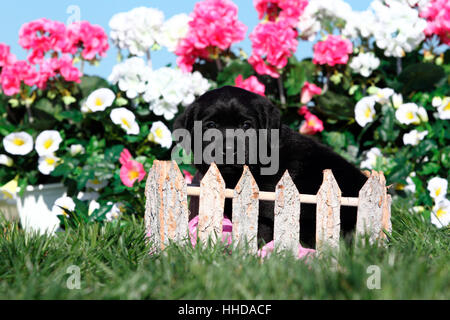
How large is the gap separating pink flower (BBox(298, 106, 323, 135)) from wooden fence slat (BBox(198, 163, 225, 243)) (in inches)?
97.6

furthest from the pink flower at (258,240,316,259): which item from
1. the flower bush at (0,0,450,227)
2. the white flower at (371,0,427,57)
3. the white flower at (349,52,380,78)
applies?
the white flower at (371,0,427,57)

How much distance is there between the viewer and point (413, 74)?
4789mm

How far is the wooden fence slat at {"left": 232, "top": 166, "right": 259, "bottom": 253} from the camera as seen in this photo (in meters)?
2.53

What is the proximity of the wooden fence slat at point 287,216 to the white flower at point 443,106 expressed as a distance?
9.00 ft

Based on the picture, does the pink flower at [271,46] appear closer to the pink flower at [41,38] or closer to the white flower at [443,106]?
the white flower at [443,106]

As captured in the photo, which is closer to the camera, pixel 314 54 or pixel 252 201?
pixel 252 201

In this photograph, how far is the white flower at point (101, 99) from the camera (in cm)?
458

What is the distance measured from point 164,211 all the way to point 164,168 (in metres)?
0.24

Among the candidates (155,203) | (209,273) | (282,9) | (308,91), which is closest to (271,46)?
(308,91)

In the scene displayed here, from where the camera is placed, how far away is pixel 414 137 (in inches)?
183

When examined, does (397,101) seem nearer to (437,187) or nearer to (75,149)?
(437,187)

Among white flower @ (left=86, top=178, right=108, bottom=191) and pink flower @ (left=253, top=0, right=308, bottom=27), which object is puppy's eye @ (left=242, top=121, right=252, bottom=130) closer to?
white flower @ (left=86, top=178, right=108, bottom=191)

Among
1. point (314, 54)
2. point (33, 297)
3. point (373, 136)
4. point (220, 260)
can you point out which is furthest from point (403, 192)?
point (33, 297)

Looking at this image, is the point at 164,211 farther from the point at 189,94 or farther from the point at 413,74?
the point at 413,74
